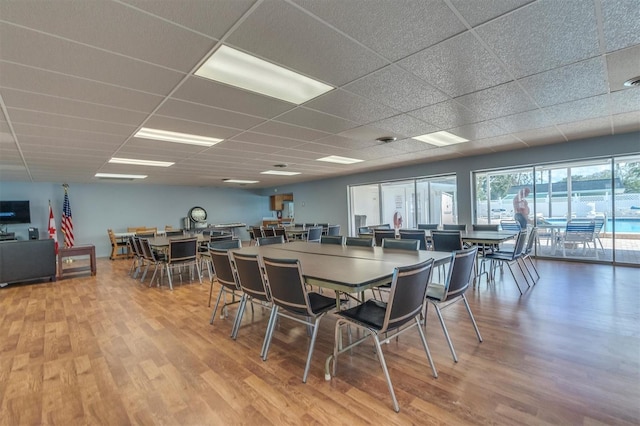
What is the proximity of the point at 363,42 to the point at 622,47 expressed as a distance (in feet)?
6.58

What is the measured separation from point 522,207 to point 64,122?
836cm

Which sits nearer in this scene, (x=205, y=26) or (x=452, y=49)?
(x=205, y=26)

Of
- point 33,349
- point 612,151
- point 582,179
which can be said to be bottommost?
point 33,349

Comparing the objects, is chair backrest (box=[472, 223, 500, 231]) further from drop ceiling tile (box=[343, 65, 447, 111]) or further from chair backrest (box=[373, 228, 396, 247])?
drop ceiling tile (box=[343, 65, 447, 111])

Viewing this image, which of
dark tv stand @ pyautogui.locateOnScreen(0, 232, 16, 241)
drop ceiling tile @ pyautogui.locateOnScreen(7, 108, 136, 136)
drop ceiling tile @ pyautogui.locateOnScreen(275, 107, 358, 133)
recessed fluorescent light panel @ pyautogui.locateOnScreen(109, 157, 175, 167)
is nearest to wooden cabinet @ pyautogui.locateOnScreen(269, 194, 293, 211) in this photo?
recessed fluorescent light panel @ pyautogui.locateOnScreen(109, 157, 175, 167)

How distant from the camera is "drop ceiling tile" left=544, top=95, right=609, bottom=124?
135 inches

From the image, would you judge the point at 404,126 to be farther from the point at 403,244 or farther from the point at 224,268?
the point at 224,268

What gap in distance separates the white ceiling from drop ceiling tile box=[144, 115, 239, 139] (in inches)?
1.1

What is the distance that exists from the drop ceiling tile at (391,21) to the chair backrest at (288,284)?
61.6 inches

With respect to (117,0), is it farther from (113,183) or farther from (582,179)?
(113,183)

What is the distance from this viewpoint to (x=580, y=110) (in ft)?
12.3

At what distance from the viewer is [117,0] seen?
150cm

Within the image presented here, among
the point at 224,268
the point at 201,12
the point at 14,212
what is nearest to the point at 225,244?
the point at 224,268

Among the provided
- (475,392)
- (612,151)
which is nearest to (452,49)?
(475,392)
